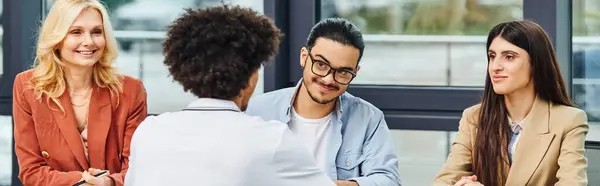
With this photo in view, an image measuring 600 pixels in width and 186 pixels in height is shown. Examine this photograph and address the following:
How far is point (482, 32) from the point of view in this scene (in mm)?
3053

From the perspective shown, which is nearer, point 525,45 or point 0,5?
point 525,45

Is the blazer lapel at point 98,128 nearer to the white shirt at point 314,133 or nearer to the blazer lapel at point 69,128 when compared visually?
the blazer lapel at point 69,128

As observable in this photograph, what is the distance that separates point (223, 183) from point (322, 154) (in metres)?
0.85

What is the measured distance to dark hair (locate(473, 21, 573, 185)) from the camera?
7.54ft

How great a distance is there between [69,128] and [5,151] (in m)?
1.00

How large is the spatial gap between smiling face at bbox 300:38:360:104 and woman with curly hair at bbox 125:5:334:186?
0.57m

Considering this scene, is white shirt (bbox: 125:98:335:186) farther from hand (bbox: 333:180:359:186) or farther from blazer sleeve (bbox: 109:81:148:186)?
blazer sleeve (bbox: 109:81:148:186)

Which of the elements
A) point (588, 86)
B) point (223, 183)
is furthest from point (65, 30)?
point (588, 86)

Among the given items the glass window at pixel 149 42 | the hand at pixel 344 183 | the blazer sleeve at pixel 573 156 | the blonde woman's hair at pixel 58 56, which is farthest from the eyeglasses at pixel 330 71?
the glass window at pixel 149 42

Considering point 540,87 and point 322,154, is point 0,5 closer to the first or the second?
point 322,154

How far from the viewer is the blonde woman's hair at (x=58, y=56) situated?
2.69 metres

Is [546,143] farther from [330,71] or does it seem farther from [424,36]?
[424,36]

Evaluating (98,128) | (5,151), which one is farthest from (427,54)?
(5,151)

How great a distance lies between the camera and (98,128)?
2.68 meters
